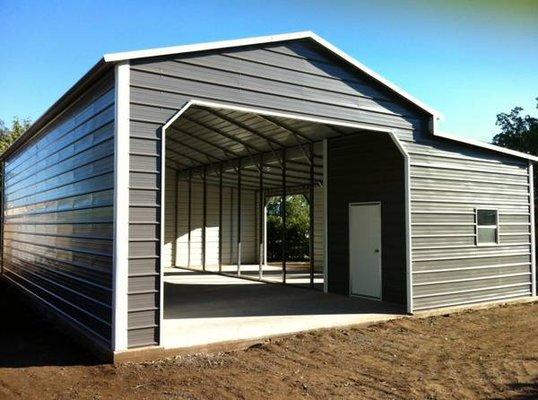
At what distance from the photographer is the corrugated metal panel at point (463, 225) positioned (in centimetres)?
898

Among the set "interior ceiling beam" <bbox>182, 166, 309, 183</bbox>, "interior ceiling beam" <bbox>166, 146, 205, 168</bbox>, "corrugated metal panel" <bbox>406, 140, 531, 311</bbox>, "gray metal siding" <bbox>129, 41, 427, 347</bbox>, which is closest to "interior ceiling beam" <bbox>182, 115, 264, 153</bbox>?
"interior ceiling beam" <bbox>182, 166, 309, 183</bbox>

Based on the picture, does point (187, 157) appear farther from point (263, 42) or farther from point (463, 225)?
point (263, 42)

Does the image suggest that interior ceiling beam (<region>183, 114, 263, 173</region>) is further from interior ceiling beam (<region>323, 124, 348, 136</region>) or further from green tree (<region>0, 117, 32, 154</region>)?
green tree (<region>0, 117, 32, 154</region>)

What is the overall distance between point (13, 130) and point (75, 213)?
2466 cm

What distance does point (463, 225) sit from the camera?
31.8 feet

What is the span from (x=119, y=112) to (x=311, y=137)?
6.05 meters

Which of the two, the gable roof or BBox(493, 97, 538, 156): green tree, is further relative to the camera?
BBox(493, 97, 538, 156): green tree

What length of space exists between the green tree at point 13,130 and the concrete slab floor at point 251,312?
Result: 19.7 metres

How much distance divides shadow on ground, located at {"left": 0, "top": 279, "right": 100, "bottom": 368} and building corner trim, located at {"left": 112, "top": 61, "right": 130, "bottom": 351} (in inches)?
21.4

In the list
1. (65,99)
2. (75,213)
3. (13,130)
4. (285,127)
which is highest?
(13,130)

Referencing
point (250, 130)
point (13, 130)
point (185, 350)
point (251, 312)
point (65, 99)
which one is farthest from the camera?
point (13, 130)

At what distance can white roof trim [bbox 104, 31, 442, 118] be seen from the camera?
19.8 feet

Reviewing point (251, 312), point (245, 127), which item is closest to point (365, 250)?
point (251, 312)

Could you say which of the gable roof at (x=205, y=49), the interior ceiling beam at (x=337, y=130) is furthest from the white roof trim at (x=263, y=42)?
the interior ceiling beam at (x=337, y=130)
